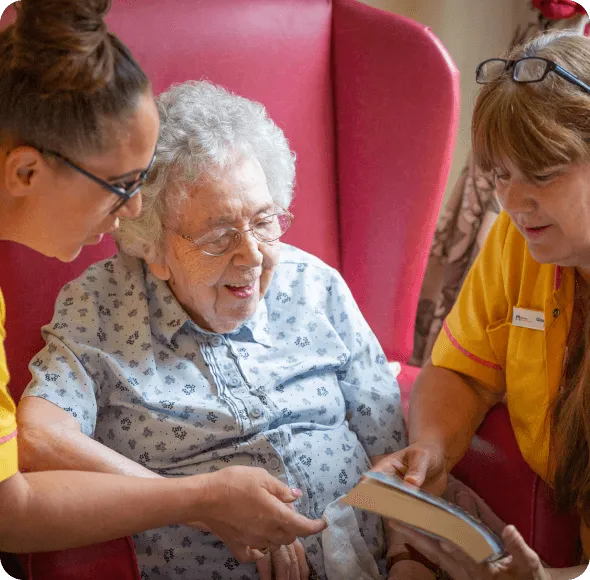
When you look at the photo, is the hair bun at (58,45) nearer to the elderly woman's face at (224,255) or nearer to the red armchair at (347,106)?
the elderly woman's face at (224,255)

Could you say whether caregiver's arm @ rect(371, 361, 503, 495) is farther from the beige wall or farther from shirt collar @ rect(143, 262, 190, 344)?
the beige wall

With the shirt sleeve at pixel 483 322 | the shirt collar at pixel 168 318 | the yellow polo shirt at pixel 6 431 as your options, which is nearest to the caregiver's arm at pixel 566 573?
the shirt sleeve at pixel 483 322

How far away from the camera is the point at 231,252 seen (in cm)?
168

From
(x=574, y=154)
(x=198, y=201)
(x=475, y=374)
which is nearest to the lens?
(x=574, y=154)

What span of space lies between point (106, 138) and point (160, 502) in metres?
0.60

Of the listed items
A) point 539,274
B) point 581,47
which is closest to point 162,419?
point 539,274

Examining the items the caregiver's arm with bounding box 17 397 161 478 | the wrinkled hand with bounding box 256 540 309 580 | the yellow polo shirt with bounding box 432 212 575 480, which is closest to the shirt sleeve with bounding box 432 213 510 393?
the yellow polo shirt with bounding box 432 212 575 480

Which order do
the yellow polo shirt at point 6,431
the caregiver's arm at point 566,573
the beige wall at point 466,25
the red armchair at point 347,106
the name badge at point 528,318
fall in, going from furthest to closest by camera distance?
1. the beige wall at point 466,25
2. the red armchair at point 347,106
3. the name badge at point 528,318
4. the caregiver's arm at point 566,573
5. the yellow polo shirt at point 6,431

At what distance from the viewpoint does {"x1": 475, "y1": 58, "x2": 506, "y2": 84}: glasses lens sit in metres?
1.50

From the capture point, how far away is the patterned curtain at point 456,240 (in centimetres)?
262

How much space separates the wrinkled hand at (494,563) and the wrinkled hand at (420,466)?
11 cm

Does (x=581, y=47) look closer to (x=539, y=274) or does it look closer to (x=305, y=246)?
(x=539, y=274)

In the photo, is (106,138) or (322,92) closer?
(106,138)

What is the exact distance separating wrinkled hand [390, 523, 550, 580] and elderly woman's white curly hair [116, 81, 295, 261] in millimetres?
726
